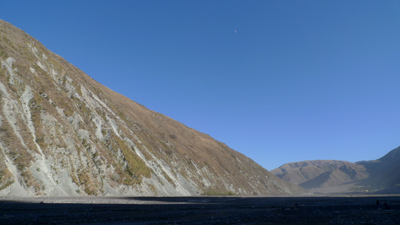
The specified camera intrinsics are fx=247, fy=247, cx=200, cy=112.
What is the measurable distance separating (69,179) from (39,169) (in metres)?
5.39

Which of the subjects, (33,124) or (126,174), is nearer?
(33,124)

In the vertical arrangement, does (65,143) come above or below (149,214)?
above

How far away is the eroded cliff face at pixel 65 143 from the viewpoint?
36.2 meters

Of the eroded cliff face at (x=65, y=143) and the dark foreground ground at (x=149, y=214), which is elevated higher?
the eroded cliff face at (x=65, y=143)

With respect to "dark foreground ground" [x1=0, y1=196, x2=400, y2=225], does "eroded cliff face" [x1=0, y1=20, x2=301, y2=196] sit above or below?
above

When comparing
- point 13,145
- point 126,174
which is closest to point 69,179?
point 13,145

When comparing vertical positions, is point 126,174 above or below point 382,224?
above

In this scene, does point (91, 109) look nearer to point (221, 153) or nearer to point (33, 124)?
point (33, 124)

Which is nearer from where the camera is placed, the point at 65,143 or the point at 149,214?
the point at 149,214

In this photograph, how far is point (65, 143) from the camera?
147 feet

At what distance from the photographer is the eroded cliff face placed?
36250 mm

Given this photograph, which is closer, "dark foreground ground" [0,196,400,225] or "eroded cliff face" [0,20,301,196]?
"dark foreground ground" [0,196,400,225]

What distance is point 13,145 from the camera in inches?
1405

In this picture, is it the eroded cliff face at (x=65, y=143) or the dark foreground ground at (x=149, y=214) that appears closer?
the dark foreground ground at (x=149, y=214)
